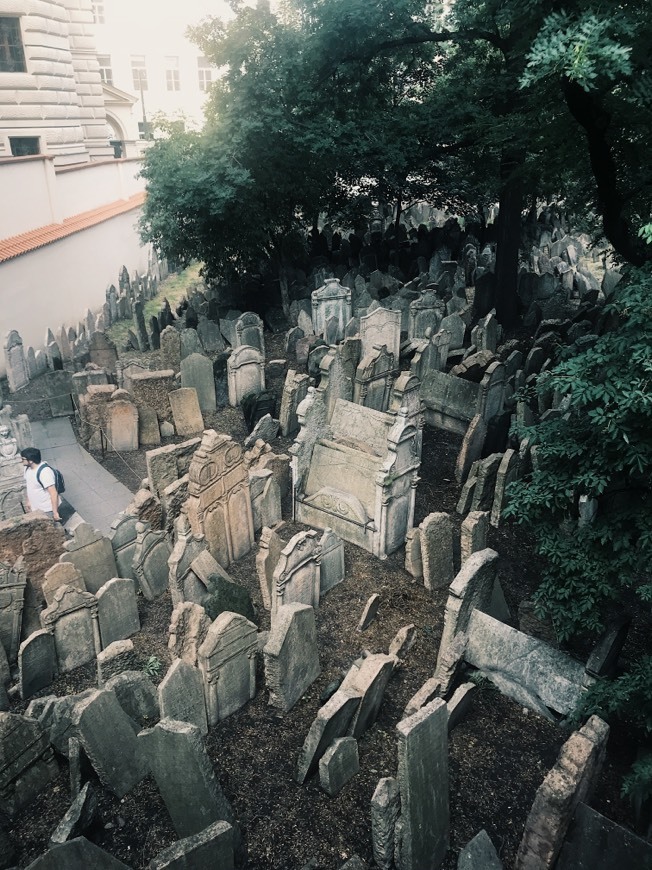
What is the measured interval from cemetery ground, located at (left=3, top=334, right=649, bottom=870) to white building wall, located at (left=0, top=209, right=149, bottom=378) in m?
11.1

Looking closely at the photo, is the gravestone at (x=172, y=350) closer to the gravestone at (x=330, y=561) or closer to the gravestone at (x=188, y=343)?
the gravestone at (x=188, y=343)

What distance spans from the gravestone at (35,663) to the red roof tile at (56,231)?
1155cm

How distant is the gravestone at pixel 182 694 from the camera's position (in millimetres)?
5531

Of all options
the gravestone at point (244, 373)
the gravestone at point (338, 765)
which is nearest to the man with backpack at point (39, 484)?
the gravestone at point (244, 373)

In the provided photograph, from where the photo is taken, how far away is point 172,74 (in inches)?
1950

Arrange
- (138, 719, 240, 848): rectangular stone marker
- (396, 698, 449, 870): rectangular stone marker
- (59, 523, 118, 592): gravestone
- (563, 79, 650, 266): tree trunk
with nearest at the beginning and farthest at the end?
(396, 698, 449, 870): rectangular stone marker
(138, 719, 240, 848): rectangular stone marker
(59, 523, 118, 592): gravestone
(563, 79, 650, 266): tree trunk

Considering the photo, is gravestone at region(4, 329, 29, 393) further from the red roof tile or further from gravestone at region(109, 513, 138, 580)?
gravestone at region(109, 513, 138, 580)

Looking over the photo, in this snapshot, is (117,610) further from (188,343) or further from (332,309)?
(332,309)

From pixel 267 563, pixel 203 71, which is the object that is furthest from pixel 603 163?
pixel 203 71

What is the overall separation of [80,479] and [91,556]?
3.69 meters

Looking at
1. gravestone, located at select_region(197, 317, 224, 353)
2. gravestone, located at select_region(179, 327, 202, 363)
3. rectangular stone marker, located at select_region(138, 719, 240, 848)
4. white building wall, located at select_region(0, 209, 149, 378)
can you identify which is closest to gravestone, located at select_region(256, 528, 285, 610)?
rectangular stone marker, located at select_region(138, 719, 240, 848)

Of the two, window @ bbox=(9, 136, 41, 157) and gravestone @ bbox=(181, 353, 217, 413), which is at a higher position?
window @ bbox=(9, 136, 41, 157)

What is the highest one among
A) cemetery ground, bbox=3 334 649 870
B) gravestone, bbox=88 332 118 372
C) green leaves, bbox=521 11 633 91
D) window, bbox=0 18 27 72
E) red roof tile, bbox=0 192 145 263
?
window, bbox=0 18 27 72

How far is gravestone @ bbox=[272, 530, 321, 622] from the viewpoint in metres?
6.86
